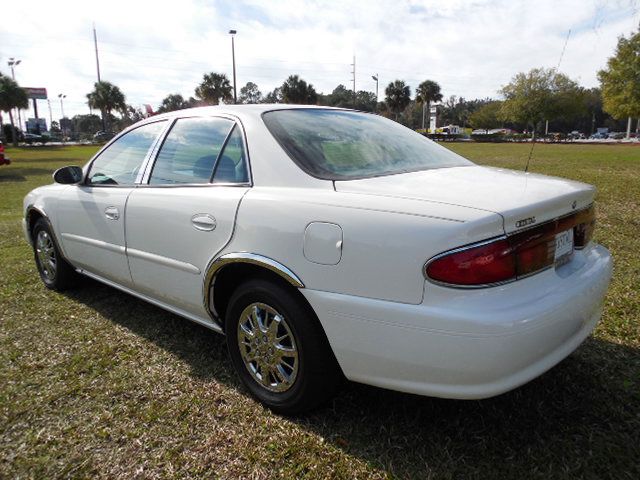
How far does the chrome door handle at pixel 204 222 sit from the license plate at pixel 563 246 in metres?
1.65

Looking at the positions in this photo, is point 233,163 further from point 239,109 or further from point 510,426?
point 510,426

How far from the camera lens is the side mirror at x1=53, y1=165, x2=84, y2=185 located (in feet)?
12.6

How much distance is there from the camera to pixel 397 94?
72.7 metres

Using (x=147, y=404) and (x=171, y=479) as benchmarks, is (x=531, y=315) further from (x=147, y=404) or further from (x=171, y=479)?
(x=147, y=404)

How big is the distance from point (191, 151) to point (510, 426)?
232 cm

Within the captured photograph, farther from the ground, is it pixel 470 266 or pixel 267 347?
pixel 470 266

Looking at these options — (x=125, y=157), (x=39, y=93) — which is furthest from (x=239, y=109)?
(x=39, y=93)

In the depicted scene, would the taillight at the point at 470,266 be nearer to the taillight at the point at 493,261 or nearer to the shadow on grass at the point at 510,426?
the taillight at the point at 493,261

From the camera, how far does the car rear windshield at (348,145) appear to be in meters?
2.47

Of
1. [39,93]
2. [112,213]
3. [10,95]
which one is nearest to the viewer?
[112,213]

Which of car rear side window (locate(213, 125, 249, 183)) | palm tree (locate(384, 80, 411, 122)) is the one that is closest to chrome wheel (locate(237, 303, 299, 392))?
car rear side window (locate(213, 125, 249, 183))

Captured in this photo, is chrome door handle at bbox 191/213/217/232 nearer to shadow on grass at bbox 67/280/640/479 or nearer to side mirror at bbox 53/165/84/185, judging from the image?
shadow on grass at bbox 67/280/640/479

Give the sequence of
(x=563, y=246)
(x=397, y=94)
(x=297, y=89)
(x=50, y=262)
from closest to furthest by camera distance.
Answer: (x=563, y=246) < (x=50, y=262) < (x=297, y=89) < (x=397, y=94)

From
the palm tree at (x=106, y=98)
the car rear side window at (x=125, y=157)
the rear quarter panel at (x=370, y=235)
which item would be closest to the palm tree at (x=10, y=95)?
the palm tree at (x=106, y=98)
